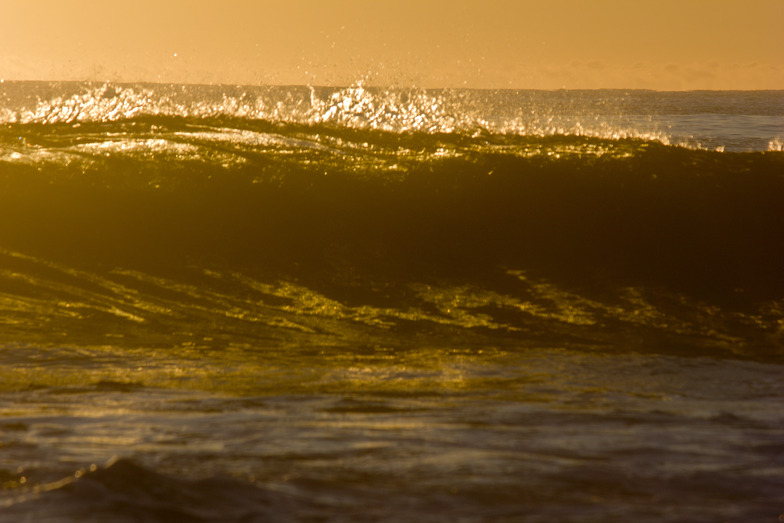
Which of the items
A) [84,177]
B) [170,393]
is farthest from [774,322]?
[84,177]

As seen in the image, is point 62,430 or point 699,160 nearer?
point 62,430

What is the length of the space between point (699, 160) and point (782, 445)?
948cm

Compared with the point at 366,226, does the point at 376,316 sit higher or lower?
lower

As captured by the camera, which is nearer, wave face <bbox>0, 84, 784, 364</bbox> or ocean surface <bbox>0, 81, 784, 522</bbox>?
ocean surface <bbox>0, 81, 784, 522</bbox>

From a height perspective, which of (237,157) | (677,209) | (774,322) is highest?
(237,157)

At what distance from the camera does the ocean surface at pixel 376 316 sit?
129 inches

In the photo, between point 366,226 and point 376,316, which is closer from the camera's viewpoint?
point 376,316

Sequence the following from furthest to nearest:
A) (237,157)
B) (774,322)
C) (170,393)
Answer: (237,157) < (774,322) < (170,393)

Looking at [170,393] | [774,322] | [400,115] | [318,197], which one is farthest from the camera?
[400,115]

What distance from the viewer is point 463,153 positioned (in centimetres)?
1255

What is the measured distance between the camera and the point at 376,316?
757cm

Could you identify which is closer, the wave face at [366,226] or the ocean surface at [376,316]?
the ocean surface at [376,316]

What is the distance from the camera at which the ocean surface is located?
327cm

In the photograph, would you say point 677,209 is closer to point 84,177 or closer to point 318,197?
point 318,197
